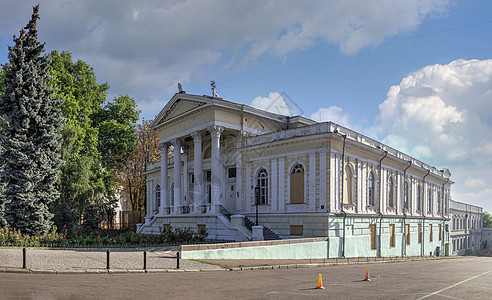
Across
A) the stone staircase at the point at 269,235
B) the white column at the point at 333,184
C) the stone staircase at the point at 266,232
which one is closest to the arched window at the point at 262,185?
the stone staircase at the point at 266,232

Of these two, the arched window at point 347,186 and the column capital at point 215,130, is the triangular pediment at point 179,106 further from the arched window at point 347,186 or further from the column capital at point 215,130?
the arched window at point 347,186

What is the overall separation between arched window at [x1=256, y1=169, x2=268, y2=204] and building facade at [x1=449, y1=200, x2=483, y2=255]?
136ft

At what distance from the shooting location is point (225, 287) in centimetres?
1312

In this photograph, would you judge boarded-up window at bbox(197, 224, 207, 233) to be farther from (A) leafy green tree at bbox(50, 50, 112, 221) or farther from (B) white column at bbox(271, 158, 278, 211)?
(A) leafy green tree at bbox(50, 50, 112, 221)

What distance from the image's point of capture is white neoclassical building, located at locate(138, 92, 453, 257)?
95.8 feet

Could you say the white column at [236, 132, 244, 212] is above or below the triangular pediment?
below

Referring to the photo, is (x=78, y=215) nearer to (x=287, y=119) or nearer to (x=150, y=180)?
(x=150, y=180)

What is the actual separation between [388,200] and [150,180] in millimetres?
25627

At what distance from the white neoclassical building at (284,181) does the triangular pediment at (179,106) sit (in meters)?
0.09

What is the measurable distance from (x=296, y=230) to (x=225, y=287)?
673 inches

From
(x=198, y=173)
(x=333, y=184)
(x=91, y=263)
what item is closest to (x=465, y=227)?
(x=333, y=184)

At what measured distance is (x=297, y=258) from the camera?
2417 centimetres

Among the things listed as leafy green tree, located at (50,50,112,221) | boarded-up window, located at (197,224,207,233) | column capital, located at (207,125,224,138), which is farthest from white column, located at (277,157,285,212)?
leafy green tree, located at (50,50,112,221)

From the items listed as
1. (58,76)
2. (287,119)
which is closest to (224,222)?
(287,119)
